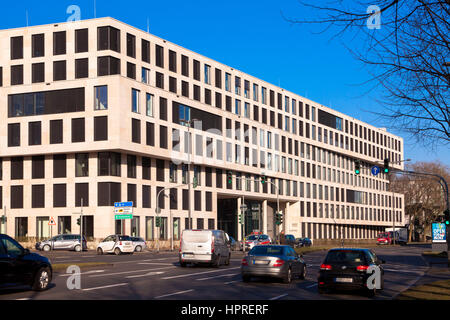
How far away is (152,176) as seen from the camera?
68688mm

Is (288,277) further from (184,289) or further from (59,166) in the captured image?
(59,166)

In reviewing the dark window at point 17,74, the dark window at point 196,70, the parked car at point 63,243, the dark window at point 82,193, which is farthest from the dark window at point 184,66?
the parked car at point 63,243

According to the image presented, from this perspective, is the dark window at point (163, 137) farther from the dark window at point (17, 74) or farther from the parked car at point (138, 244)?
the dark window at point (17, 74)

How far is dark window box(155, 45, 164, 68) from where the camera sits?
7069cm

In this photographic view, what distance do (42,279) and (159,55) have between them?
55116 mm

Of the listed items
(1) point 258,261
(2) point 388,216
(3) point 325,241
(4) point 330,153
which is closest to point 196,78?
(3) point 325,241

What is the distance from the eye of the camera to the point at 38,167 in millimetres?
65875

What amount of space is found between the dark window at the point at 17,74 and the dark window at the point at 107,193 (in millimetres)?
15644

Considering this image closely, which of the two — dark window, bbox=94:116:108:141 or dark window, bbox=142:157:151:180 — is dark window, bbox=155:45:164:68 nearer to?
dark window, bbox=142:157:151:180

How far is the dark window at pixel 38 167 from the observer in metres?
65.7

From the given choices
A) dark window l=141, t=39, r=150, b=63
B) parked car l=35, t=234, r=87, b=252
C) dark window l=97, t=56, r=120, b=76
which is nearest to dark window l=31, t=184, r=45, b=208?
parked car l=35, t=234, r=87, b=252

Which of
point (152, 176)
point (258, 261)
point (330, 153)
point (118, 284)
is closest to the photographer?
point (118, 284)

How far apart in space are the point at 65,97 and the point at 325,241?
4888 cm
